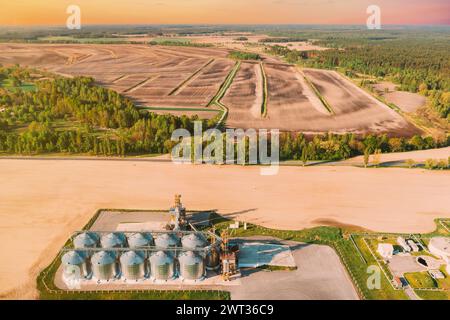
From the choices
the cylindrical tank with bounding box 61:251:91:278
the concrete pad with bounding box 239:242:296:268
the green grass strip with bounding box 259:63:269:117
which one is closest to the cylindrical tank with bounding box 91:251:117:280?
the cylindrical tank with bounding box 61:251:91:278

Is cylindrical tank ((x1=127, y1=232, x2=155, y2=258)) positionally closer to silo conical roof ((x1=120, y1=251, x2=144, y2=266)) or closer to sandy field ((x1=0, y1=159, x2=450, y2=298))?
silo conical roof ((x1=120, y1=251, x2=144, y2=266))

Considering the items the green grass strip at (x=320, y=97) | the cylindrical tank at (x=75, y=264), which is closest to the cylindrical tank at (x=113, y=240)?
the cylindrical tank at (x=75, y=264)

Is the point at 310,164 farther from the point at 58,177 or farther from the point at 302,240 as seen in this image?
the point at 58,177

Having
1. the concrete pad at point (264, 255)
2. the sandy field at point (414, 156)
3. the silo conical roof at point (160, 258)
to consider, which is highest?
the sandy field at point (414, 156)

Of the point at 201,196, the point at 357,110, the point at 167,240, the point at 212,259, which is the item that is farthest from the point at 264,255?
the point at 357,110

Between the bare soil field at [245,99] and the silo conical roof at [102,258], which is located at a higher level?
the bare soil field at [245,99]

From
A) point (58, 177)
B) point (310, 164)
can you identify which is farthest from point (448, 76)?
point (58, 177)

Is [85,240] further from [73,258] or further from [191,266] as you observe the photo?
[191,266]

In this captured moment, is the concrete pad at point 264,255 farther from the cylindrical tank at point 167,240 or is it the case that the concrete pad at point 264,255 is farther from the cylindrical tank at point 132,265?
the cylindrical tank at point 132,265
